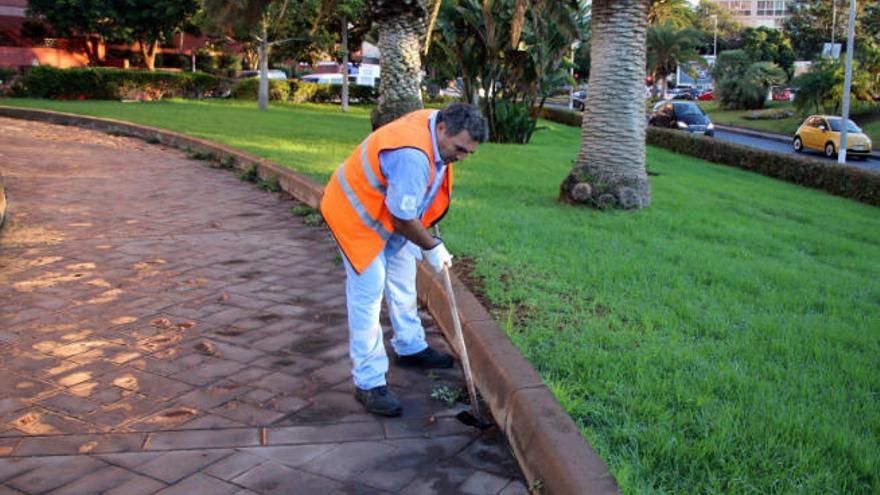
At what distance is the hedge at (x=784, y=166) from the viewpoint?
14820 millimetres

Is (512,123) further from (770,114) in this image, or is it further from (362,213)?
(770,114)

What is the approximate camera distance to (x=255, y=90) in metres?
36.0

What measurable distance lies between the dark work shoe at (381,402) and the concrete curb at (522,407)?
0.47 metres

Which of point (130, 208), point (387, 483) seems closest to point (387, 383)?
point (387, 483)

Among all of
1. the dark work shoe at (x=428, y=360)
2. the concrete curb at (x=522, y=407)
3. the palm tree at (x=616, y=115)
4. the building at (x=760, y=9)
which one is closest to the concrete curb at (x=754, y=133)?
the palm tree at (x=616, y=115)

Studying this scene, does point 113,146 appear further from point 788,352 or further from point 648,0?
point 788,352

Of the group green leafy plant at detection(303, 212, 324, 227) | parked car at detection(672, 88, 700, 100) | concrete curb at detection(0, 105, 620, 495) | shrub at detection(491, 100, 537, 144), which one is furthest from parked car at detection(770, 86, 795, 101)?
concrete curb at detection(0, 105, 620, 495)

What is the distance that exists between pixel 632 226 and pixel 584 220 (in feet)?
1.65

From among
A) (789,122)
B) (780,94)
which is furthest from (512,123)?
(780,94)

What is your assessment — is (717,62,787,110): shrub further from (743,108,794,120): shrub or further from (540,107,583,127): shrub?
(540,107,583,127): shrub

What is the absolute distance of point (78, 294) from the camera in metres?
5.76

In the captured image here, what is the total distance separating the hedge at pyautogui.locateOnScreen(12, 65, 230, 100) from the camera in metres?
28.0

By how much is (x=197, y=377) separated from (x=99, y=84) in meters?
27.7

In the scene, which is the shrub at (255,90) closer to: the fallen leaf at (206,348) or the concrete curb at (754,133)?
the concrete curb at (754,133)
